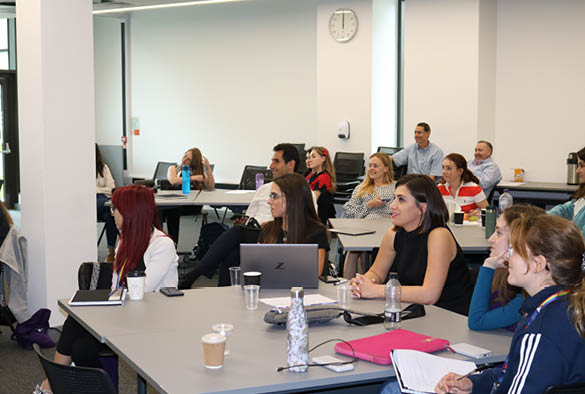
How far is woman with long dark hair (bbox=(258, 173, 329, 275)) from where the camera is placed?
3.97 m

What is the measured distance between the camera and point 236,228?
4543 millimetres

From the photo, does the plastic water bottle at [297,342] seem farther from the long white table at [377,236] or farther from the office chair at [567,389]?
the long white table at [377,236]

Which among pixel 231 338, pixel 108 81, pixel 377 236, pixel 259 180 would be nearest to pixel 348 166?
pixel 259 180

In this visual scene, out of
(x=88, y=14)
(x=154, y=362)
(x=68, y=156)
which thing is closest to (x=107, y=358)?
(x=154, y=362)

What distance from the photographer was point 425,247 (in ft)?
11.7

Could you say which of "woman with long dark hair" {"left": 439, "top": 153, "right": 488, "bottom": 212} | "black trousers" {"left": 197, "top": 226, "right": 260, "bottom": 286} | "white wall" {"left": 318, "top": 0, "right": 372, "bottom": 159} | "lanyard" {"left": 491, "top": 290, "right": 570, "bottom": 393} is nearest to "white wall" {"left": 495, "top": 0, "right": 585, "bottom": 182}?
"white wall" {"left": 318, "top": 0, "right": 372, "bottom": 159}

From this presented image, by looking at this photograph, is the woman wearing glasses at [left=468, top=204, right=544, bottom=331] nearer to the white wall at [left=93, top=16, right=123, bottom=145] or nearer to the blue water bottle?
the blue water bottle

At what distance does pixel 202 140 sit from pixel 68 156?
685 cm

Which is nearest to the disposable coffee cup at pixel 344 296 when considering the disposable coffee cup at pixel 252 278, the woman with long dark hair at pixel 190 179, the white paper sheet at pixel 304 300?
the white paper sheet at pixel 304 300

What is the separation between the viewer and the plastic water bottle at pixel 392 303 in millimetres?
2813

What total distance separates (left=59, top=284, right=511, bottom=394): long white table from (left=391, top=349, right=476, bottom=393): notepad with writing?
2.1 inches

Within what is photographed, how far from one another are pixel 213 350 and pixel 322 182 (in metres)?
4.99

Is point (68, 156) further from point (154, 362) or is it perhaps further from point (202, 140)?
point (202, 140)

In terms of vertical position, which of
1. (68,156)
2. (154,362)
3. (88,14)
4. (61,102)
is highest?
(88,14)
